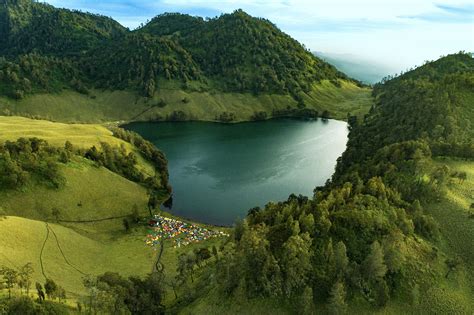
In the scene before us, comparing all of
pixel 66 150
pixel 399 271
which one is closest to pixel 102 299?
pixel 399 271

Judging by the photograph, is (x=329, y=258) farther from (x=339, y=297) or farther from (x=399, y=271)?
(x=399, y=271)

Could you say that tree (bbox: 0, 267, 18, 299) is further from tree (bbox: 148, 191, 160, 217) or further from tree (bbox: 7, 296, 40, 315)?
tree (bbox: 148, 191, 160, 217)

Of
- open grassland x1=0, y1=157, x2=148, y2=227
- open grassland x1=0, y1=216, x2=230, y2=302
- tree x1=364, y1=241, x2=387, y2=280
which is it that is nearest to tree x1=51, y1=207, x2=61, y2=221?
open grassland x1=0, y1=157, x2=148, y2=227

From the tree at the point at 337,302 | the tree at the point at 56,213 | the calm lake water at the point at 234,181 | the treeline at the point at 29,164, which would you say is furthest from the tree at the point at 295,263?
the treeline at the point at 29,164

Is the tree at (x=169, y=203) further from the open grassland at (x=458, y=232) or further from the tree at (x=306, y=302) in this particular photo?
the open grassland at (x=458, y=232)

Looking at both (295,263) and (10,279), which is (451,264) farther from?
(10,279)

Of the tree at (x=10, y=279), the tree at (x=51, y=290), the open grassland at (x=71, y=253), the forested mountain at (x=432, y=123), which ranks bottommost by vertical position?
the open grassland at (x=71, y=253)

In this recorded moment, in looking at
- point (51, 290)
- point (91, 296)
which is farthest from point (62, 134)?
point (91, 296)
